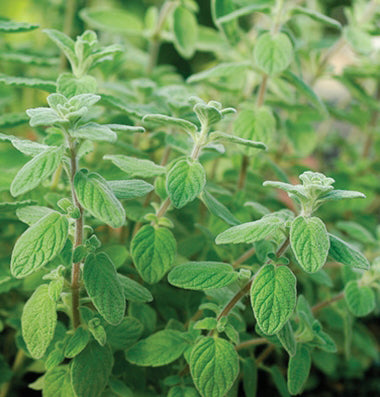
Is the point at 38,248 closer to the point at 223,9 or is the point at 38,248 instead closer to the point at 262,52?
the point at 262,52

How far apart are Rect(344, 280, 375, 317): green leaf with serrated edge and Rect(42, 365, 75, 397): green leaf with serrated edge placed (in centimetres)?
43

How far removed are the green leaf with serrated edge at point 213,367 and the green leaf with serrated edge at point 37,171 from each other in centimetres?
30

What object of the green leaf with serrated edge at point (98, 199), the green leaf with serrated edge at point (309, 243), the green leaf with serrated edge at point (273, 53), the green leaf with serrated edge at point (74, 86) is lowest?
the green leaf with serrated edge at point (309, 243)

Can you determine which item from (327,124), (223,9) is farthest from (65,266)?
(327,124)

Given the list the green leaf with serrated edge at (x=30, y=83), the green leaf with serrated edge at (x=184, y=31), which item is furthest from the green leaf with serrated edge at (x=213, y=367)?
the green leaf with serrated edge at (x=184, y=31)

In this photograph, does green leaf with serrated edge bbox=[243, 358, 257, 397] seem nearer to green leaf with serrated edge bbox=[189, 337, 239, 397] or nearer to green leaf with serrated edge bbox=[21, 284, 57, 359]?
green leaf with serrated edge bbox=[189, 337, 239, 397]

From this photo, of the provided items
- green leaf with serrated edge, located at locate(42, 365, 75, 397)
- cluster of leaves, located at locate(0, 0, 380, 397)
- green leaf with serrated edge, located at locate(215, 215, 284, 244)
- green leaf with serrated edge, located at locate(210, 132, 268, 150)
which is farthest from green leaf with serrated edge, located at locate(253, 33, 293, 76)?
green leaf with serrated edge, located at locate(42, 365, 75, 397)

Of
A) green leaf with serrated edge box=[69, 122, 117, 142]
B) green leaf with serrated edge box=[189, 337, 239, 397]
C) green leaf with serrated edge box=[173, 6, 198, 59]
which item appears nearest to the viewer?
green leaf with serrated edge box=[69, 122, 117, 142]

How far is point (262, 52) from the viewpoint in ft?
2.80

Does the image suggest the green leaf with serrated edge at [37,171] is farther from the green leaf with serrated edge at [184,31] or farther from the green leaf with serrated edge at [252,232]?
the green leaf with serrated edge at [184,31]

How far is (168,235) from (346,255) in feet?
0.79

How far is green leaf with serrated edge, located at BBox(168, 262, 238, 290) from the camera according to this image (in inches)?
24.5

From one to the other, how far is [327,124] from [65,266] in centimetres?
139

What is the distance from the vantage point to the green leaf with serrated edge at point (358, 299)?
77 cm
